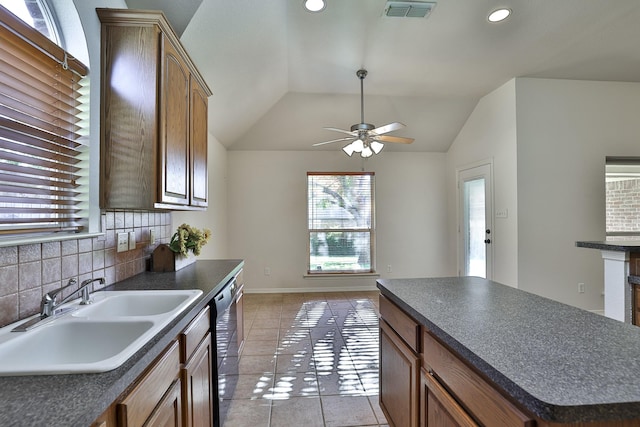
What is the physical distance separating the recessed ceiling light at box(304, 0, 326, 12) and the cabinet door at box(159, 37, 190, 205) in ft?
3.45

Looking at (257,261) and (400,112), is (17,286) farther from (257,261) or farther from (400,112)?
(400,112)

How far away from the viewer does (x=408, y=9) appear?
89.8 inches

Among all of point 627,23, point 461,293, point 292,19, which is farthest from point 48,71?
point 627,23

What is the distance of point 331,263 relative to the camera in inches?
197

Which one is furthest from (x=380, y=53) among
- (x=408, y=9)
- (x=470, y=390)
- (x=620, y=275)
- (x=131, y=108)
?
(x=470, y=390)

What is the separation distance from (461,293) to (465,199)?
11.3 ft

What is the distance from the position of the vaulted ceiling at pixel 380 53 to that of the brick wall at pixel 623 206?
1.24 m

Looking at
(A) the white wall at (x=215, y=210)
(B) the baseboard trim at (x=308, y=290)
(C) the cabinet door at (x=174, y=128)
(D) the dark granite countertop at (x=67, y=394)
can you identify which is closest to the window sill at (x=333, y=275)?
(B) the baseboard trim at (x=308, y=290)

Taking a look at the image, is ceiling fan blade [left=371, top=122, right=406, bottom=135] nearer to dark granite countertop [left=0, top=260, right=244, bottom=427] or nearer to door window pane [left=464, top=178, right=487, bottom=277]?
door window pane [left=464, top=178, right=487, bottom=277]

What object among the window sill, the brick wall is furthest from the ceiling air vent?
the window sill

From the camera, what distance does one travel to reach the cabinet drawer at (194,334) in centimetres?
123

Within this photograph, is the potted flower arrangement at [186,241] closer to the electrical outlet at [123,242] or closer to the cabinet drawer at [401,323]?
the electrical outlet at [123,242]

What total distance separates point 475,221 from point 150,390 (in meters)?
4.33

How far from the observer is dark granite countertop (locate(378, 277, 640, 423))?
63 centimetres
